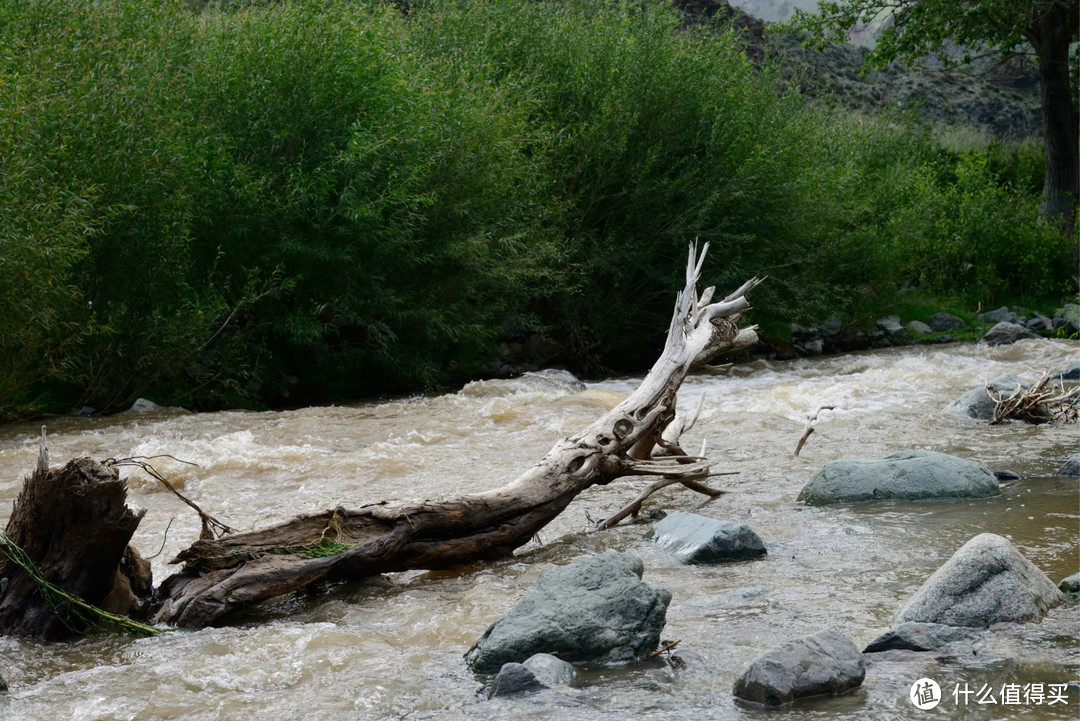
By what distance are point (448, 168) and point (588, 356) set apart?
4912 millimetres

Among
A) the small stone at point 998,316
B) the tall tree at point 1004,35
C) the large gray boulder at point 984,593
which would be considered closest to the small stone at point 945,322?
the small stone at point 998,316

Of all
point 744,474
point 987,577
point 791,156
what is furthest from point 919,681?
point 791,156

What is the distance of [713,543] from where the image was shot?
18.0 feet

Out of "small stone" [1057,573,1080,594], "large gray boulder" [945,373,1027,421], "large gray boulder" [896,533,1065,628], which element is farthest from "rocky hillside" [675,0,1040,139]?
"large gray boulder" [896,533,1065,628]

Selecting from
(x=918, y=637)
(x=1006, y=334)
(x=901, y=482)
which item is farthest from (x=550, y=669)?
(x=1006, y=334)

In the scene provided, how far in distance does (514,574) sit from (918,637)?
85.4 inches

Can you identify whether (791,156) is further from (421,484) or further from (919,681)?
(919,681)

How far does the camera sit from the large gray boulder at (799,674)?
11.2ft

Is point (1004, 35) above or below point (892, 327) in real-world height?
above

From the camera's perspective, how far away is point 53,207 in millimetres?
10289

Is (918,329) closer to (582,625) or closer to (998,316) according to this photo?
(998,316)

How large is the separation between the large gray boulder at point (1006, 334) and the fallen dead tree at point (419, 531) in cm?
1467

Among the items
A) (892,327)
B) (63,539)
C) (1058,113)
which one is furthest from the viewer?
Answer: (1058,113)

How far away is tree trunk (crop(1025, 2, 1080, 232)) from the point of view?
22.5m
